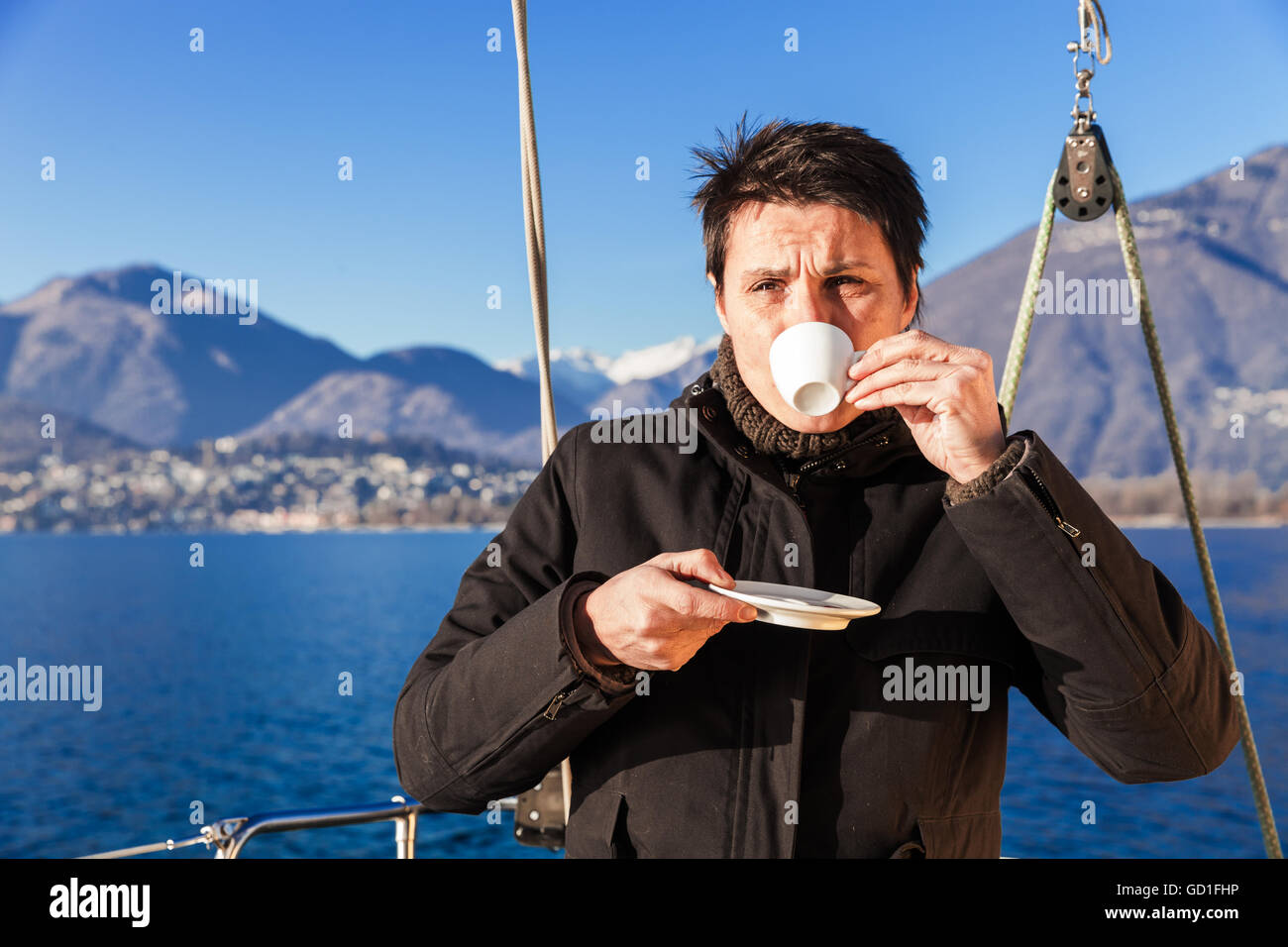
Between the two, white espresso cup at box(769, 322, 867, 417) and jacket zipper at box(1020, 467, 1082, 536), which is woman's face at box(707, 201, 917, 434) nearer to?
white espresso cup at box(769, 322, 867, 417)

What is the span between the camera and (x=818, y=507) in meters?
1.66

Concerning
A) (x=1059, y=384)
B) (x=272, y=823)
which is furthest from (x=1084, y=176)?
(x=1059, y=384)

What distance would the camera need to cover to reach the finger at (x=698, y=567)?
128 centimetres

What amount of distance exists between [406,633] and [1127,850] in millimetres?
44704

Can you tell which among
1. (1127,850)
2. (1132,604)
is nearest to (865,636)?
(1132,604)

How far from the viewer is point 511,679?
1465 millimetres

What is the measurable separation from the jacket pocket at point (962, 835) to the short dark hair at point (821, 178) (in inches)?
30.2

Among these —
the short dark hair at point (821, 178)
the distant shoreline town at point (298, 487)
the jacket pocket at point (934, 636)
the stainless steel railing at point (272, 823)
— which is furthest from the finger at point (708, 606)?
the distant shoreline town at point (298, 487)

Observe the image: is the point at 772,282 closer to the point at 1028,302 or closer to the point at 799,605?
the point at 799,605

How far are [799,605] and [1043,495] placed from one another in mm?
353

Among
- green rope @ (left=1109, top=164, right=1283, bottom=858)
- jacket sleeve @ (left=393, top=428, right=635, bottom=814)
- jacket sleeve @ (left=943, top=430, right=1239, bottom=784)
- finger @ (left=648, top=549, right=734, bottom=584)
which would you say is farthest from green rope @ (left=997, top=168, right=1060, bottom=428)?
finger @ (left=648, top=549, right=734, bottom=584)

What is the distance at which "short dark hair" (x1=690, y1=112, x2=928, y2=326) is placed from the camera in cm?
159

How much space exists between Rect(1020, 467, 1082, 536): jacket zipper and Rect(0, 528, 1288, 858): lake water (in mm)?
12770
